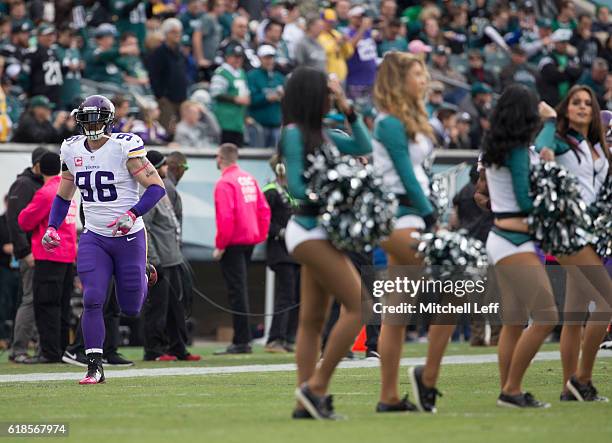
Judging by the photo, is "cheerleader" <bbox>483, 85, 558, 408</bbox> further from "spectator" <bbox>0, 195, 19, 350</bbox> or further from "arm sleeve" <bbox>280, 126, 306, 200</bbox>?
"spectator" <bbox>0, 195, 19, 350</bbox>

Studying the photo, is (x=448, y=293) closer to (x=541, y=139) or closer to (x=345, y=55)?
(x=541, y=139)

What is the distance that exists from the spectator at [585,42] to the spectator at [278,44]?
585cm

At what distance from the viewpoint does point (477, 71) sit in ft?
75.8

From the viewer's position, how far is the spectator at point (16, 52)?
1881 cm

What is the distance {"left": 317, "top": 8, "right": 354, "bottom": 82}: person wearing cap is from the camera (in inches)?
813

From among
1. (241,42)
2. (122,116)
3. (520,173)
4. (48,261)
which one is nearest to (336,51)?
(241,42)

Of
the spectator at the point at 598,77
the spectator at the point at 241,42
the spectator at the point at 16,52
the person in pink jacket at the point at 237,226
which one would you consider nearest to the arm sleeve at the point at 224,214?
the person in pink jacket at the point at 237,226

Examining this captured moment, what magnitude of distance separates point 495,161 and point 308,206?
4.31 feet

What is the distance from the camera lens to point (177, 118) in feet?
64.8

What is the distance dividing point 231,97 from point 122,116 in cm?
230

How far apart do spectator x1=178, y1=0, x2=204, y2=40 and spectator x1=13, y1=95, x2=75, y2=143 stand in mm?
4474

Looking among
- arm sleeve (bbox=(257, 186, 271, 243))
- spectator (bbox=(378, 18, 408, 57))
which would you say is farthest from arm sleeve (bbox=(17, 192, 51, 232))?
spectator (bbox=(378, 18, 408, 57))

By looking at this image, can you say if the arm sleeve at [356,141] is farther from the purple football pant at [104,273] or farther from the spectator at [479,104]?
the spectator at [479,104]

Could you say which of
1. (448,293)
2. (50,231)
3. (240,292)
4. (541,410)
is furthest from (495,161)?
(240,292)
